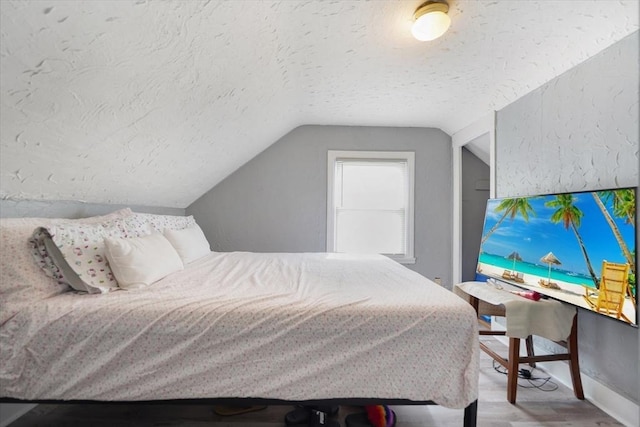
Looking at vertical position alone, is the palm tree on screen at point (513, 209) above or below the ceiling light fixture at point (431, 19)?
below

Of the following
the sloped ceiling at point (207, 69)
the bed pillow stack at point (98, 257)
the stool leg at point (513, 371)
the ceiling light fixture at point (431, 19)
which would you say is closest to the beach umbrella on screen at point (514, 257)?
the stool leg at point (513, 371)

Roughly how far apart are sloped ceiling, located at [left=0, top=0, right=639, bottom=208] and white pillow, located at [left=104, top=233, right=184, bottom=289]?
0.59 meters

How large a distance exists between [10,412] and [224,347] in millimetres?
1374

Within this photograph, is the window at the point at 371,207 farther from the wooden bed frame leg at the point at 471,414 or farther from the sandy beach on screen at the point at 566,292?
the wooden bed frame leg at the point at 471,414

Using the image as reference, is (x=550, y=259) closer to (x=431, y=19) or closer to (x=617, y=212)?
(x=617, y=212)

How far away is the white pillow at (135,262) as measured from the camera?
1.45 metres

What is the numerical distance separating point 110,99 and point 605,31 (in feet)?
9.11

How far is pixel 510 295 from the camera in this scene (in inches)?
77.5

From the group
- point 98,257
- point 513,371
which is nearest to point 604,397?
point 513,371

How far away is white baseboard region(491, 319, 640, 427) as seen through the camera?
157 centimetres

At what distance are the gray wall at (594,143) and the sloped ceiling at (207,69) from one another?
0.50 feet

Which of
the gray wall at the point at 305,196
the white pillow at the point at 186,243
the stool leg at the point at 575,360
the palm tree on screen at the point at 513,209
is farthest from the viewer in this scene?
the gray wall at the point at 305,196

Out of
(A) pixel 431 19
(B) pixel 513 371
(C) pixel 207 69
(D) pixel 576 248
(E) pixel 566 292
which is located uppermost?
(A) pixel 431 19

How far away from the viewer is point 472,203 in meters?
3.63
